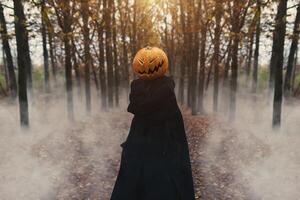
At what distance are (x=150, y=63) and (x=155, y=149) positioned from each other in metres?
1.14

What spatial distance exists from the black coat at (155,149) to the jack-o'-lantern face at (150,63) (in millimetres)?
101

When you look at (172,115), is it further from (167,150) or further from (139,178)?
(139,178)

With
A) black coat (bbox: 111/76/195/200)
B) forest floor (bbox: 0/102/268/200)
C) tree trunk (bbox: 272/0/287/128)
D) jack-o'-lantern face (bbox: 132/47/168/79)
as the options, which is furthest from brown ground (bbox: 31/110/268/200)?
jack-o'-lantern face (bbox: 132/47/168/79)

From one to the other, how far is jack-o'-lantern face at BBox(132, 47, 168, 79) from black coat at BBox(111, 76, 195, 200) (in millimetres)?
101

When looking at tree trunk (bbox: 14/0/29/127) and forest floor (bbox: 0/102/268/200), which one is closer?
forest floor (bbox: 0/102/268/200)

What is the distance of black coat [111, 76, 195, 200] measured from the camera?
14.8ft

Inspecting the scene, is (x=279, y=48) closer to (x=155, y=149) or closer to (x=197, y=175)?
(x=197, y=175)

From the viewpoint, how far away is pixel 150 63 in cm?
443

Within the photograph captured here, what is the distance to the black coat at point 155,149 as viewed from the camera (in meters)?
4.51

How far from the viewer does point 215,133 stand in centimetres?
1574

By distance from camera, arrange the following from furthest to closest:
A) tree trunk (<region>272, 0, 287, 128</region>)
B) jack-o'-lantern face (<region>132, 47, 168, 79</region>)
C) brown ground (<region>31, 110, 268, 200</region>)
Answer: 1. tree trunk (<region>272, 0, 287, 128</region>)
2. brown ground (<region>31, 110, 268, 200</region>)
3. jack-o'-lantern face (<region>132, 47, 168, 79</region>)

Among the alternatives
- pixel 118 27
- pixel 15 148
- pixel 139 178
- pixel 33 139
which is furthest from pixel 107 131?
pixel 118 27

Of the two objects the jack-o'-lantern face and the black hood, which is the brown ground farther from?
the jack-o'-lantern face

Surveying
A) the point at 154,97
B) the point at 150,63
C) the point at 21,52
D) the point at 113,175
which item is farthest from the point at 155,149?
the point at 21,52
